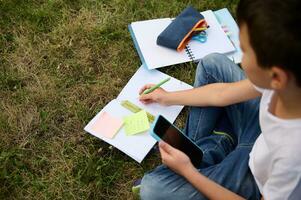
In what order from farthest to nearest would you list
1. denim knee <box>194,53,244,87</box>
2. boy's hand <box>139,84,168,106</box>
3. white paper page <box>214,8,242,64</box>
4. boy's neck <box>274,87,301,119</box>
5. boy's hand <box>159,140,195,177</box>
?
white paper page <box>214,8,242,64</box> → boy's hand <box>139,84,168,106</box> → denim knee <box>194,53,244,87</box> → boy's hand <box>159,140,195,177</box> → boy's neck <box>274,87,301,119</box>

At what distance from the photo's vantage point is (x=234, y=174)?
4.62 ft

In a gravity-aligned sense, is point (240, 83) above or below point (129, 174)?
above

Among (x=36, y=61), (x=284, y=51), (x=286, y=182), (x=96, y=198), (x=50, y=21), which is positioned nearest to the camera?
(x=284, y=51)

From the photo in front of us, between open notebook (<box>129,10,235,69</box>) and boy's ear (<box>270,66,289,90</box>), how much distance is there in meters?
1.00

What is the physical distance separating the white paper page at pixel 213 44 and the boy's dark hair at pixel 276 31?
1.03m

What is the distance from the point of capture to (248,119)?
1.52 metres

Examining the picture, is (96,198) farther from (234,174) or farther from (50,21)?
(50,21)

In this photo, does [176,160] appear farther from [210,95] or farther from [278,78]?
[278,78]

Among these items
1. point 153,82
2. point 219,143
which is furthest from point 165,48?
point 219,143

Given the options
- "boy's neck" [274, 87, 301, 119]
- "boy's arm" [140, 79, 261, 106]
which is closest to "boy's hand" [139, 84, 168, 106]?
"boy's arm" [140, 79, 261, 106]

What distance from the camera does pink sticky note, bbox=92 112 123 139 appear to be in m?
1.74

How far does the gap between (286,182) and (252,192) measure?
1.07 ft

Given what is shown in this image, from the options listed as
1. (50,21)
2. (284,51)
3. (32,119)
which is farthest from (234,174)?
(50,21)

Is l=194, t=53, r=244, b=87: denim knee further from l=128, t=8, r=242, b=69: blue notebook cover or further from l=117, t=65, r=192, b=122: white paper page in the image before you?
l=128, t=8, r=242, b=69: blue notebook cover
